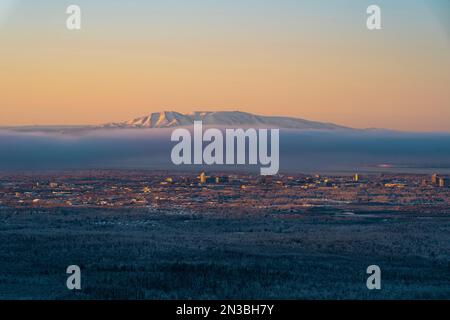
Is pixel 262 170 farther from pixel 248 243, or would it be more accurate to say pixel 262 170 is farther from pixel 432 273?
pixel 432 273

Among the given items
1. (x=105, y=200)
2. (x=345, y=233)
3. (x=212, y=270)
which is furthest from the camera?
(x=105, y=200)

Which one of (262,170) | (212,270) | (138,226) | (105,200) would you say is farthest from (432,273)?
(262,170)

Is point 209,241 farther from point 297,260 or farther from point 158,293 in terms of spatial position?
point 158,293

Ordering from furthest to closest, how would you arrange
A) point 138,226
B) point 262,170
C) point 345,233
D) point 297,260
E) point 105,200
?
point 262,170
point 105,200
point 138,226
point 345,233
point 297,260

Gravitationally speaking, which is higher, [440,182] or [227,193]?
[440,182]

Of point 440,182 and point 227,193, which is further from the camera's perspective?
point 440,182

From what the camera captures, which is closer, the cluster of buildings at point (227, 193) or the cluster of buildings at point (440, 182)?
the cluster of buildings at point (227, 193)

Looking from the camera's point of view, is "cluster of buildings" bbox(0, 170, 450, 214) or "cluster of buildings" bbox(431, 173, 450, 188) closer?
"cluster of buildings" bbox(0, 170, 450, 214)
